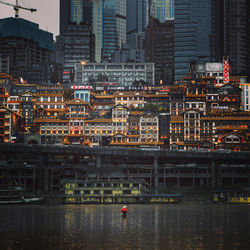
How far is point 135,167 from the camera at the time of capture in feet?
626

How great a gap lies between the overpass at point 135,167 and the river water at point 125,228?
4738 centimetres

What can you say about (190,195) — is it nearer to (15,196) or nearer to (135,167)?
(135,167)

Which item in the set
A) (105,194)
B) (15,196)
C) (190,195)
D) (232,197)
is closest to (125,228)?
(105,194)

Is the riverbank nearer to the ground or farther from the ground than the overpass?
nearer to the ground

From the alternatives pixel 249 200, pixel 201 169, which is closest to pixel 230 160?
pixel 201 169

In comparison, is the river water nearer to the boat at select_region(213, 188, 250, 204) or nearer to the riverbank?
the boat at select_region(213, 188, 250, 204)

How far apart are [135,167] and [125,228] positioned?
3562 inches

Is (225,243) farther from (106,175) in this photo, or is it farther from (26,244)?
(106,175)

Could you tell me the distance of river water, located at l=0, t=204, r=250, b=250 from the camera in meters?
83.2

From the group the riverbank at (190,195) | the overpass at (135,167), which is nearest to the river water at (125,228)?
the riverbank at (190,195)

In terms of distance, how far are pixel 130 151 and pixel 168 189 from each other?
19425 millimetres

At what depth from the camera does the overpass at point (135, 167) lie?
185000mm

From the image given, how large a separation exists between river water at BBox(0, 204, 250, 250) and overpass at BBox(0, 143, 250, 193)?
4738cm

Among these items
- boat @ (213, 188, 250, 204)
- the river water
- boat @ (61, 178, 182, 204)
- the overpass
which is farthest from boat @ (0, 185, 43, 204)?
boat @ (213, 188, 250, 204)
